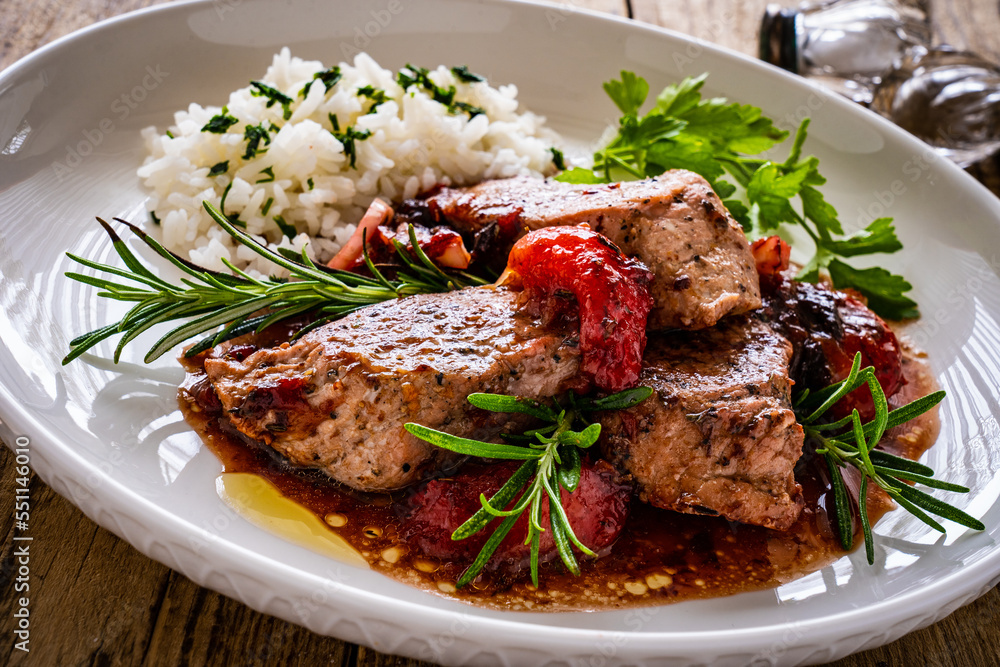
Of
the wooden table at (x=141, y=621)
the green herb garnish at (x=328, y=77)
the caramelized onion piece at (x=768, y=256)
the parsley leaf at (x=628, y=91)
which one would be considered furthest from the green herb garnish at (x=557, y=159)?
the wooden table at (x=141, y=621)

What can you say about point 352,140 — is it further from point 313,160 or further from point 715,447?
point 715,447

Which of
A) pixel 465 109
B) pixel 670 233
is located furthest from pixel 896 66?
pixel 670 233

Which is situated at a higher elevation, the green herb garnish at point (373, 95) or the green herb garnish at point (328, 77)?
the green herb garnish at point (328, 77)

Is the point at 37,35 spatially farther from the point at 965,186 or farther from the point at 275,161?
the point at 965,186

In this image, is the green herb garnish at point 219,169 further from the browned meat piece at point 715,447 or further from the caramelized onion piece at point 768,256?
the caramelized onion piece at point 768,256

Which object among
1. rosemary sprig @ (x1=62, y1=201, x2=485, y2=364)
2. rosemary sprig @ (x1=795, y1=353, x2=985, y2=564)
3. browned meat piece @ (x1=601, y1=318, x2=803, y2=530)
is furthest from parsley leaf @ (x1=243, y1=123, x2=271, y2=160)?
rosemary sprig @ (x1=795, y1=353, x2=985, y2=564)

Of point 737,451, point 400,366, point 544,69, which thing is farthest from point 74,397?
point 544,69
